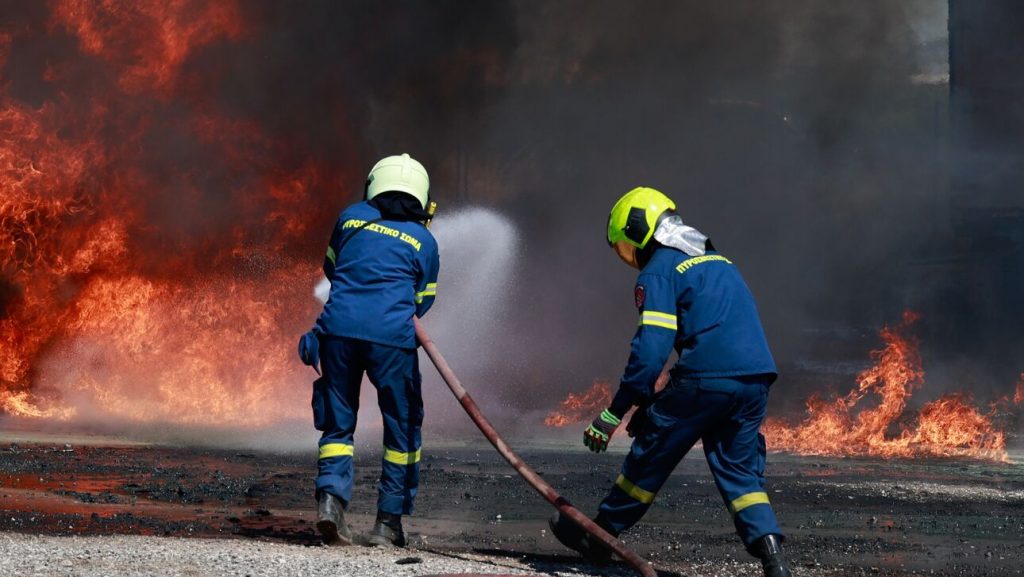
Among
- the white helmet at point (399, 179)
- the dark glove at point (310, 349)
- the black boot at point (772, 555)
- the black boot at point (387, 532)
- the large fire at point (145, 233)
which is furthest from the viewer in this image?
the large fire at point (145, 233)

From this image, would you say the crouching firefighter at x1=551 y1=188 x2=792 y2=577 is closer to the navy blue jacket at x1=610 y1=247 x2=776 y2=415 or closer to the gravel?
the navy blue jacket at x1=610 y1=247 x2=776 y2=415

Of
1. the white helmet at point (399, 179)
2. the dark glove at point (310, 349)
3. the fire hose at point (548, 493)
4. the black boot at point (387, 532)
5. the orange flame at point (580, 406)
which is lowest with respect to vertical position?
the orange flame at point (580, 406)

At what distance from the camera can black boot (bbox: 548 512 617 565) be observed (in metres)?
4.93

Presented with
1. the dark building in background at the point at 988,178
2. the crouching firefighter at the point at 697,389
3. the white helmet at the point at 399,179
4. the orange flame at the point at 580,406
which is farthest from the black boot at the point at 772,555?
the dark building in background at the point at 988,178

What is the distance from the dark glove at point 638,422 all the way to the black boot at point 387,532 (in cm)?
115

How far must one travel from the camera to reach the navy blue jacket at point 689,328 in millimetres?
4520

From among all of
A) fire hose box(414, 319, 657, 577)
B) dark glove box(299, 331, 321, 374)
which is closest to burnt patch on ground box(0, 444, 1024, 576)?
fire hose box(414, 319, 657, 577)

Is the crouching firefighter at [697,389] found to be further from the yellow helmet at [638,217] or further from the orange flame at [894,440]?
the orange flame at [894,440]

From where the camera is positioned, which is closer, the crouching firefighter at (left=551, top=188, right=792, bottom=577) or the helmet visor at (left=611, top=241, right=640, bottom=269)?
the crouching firefighter at (left=551, top=188, right=792, bottom=577)

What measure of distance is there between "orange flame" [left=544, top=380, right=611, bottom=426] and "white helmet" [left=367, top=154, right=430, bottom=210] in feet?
29.0

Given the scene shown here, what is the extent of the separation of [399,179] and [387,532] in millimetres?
1631

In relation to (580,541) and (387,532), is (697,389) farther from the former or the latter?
(387,532)

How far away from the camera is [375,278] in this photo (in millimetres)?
5125

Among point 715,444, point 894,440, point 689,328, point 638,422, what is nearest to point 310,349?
point 638,422
